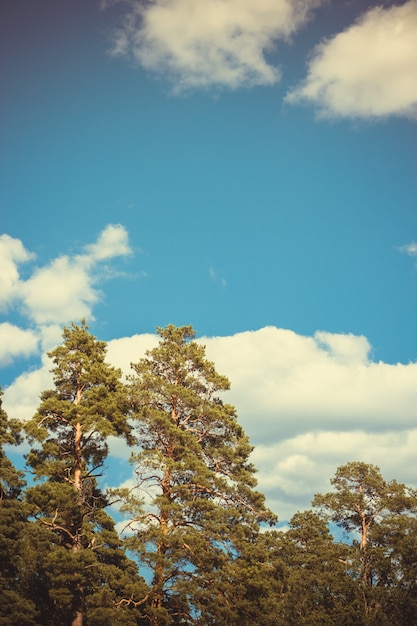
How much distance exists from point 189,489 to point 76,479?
5.54m

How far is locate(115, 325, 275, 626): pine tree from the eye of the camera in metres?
27.7

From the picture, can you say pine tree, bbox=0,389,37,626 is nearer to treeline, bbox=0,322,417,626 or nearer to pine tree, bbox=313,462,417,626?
treeline, bbox=0,322,417,626

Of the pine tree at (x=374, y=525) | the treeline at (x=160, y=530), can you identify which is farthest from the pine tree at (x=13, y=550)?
the pine tree at (x=374, y=525)

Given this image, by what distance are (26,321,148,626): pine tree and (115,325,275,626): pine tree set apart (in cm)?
146

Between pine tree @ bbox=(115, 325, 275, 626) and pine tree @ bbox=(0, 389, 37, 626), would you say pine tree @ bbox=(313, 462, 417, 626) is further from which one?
pine tree @ bbox=(0, 389, 37, 626)

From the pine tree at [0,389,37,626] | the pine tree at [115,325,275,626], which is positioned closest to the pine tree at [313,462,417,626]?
the pine tree at [115,325,275,626]

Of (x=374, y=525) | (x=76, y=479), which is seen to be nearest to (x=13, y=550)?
(x=76, y=479)

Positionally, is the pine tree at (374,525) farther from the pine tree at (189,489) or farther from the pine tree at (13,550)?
the pine tree at (13,550)

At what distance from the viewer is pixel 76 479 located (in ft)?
99.9

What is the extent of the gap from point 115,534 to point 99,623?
13.7ft

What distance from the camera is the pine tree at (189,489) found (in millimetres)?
27719

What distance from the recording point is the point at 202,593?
27109mm

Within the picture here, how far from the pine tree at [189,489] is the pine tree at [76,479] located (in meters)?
1.46

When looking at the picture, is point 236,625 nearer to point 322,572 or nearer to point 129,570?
point 129,570
